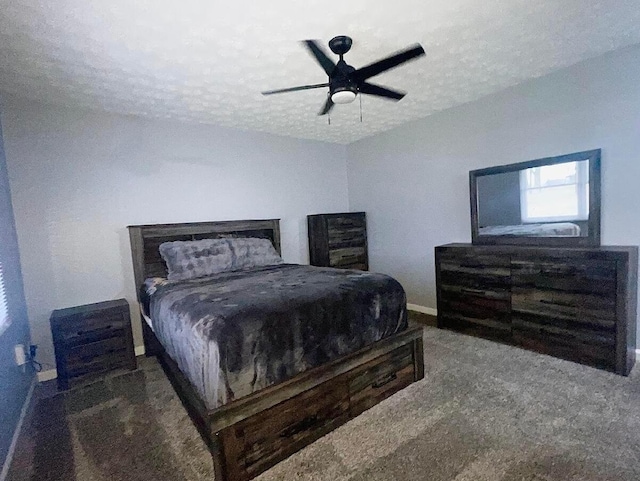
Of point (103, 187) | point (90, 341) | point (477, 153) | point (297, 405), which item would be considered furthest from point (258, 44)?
point (90, 341)

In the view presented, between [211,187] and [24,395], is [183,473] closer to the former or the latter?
[24,395]

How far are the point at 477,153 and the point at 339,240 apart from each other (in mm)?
1922

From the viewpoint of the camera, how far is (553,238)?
9.23 feet

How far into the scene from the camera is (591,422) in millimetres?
1782

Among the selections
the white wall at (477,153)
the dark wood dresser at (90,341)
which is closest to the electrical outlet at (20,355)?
the dark wood dresser at (90,341)

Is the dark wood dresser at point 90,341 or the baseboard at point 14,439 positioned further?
the dark wood dresser at point 90,341

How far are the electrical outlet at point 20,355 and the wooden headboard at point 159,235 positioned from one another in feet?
3.19

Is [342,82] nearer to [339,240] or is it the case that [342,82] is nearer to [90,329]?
[339,240]

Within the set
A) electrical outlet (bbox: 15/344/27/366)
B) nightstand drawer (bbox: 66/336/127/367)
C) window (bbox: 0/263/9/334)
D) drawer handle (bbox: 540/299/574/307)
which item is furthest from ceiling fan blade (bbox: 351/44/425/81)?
electrical outlet (bbox: 15/344/27/366)

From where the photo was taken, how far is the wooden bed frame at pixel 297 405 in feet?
4.82

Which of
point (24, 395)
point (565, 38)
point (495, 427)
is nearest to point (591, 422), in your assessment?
point (495, 427)

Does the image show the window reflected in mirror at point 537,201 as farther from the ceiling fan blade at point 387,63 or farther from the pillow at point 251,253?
the pillow at point 251,253

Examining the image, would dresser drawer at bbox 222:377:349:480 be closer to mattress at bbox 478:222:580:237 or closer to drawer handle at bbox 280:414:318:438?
drawer handle at bbox 280:414:318:438

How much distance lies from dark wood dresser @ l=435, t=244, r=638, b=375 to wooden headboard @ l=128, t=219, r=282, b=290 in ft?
7.65
